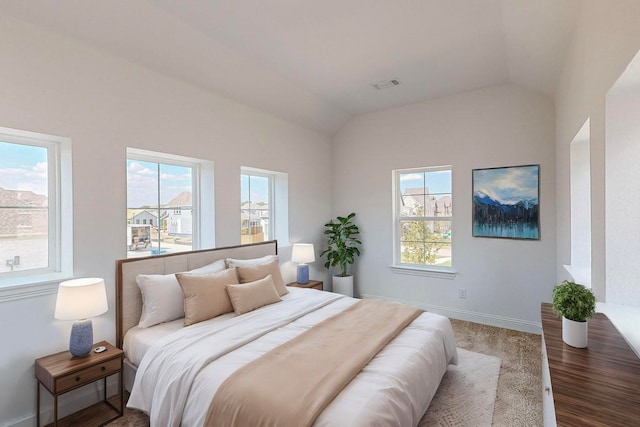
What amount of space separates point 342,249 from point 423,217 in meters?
1.25

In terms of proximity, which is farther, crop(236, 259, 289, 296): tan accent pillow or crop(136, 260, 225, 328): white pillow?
crop(236, 259, 289, 296): tan accent pillow

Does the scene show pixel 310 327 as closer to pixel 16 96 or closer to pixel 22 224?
pixel 22 224

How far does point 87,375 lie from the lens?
2.00m

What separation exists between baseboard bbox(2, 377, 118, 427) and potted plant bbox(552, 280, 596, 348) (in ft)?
10.1

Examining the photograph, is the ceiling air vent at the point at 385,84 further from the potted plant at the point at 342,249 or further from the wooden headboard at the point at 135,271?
the wooden headboard at the point at 135,271

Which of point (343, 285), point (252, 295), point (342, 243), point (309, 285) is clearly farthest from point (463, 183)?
point (252, 295)

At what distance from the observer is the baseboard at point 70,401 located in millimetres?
2025

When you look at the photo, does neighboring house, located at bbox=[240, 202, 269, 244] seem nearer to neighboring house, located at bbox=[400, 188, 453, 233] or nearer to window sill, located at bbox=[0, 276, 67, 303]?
window sill, located at bbox=[0, 276, 67, 303]

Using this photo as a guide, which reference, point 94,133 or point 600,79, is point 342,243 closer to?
point 94,133

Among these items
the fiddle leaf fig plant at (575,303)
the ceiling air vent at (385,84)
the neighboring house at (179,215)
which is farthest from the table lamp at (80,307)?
the ceiling air vent at (385,84)

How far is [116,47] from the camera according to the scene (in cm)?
242

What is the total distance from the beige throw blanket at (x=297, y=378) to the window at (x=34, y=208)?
5.29 feet

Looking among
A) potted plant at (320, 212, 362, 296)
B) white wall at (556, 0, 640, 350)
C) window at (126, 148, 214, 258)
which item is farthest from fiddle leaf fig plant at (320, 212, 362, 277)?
white wall at (556, 0, 640, 350)

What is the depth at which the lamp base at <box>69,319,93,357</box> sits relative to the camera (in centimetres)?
205
